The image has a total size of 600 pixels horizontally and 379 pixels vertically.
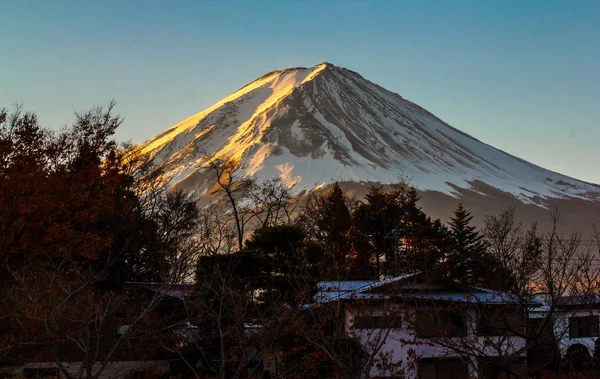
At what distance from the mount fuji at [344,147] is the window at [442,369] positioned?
3902 inches

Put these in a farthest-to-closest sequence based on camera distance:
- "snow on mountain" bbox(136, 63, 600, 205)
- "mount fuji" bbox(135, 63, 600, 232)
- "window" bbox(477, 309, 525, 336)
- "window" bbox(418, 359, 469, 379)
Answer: "snow on mountain" bbox(136, 63, 600, 205), "mount fuji" bbox(135, 63, 600, 232), "window" bbox(418, 359, 469, 379), "window" bbox(477, 309, 525, 336)

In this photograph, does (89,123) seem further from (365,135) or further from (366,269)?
(365,135)

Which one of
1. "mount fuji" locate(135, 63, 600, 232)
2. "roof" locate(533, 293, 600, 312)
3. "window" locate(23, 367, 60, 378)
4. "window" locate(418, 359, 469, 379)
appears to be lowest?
"window" locate(23, 367, 60, 378)

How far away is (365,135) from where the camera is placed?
149000 millimetres

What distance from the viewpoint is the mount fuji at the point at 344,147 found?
433 ft

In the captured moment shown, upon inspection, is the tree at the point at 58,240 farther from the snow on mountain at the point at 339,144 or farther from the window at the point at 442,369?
the snow on mountain at the point at 339,144

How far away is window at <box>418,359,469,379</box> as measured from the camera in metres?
20.2

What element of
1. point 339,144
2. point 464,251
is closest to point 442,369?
point 464,251

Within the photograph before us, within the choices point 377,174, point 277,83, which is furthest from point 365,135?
point 277,83

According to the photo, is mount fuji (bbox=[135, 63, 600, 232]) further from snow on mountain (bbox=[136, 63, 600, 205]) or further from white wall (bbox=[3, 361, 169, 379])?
white wall (bbox=[3, 361, 169, 379])

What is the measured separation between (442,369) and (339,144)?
124m

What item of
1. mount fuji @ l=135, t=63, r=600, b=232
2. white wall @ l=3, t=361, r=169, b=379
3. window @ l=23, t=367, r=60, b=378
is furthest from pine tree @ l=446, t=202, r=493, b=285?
mount fuji @ l=135, t=63, r=600, b=232

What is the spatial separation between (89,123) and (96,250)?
188 inches

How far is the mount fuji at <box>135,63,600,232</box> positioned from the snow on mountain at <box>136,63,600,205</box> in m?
0.23
